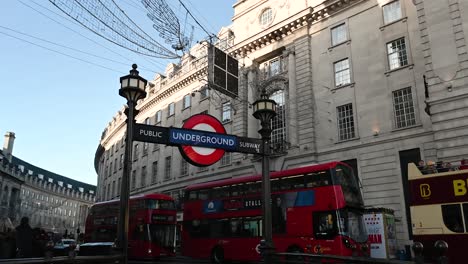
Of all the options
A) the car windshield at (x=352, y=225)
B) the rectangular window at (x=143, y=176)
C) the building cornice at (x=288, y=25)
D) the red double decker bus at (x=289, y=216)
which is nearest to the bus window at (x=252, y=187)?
the red double decker bus at (x=289, y=216)

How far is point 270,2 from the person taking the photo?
1288 inches

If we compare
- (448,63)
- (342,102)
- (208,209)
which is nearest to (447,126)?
(448,63)

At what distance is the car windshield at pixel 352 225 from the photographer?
16125mm

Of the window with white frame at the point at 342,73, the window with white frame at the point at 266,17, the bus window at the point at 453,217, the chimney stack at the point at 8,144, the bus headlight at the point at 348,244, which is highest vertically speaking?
the chimney stack at the point at 8,144

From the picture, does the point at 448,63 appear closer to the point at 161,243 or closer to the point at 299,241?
the point at 299,241

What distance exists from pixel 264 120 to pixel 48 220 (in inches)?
4585

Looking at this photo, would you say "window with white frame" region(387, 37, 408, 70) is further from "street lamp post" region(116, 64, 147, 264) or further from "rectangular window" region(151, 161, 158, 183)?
"rectangular window" region(151, 161, 158, 183)

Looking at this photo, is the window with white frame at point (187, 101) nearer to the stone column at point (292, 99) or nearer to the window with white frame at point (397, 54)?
the stone column at point (292, 99)

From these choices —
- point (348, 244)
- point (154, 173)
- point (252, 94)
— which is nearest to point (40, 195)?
point (154, 173)

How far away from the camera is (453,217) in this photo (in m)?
12.7

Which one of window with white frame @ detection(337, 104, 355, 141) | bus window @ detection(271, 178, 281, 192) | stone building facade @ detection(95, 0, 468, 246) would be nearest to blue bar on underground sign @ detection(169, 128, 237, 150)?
bus window @ detection(271, 178, 281, 192)

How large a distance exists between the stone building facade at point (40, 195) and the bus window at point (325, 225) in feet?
259

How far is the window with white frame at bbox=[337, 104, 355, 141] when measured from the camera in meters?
26.1

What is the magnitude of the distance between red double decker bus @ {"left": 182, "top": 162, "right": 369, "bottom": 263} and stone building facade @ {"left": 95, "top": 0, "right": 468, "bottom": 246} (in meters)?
6.52
